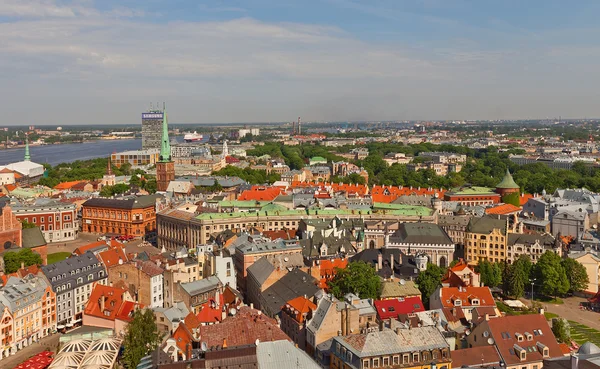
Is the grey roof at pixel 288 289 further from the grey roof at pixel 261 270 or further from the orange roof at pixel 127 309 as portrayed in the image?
the orange roof at pixel 127 309

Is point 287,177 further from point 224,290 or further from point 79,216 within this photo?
point 224,290

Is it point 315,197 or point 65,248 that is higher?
point 315,197

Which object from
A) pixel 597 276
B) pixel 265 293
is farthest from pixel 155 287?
pixel 597 276

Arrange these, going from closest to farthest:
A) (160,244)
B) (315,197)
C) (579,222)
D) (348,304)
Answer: (348,304) < (579,222) < (160,244) < (315,197)

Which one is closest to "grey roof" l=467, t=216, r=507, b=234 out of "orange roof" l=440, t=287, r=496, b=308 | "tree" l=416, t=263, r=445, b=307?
"tree" l=416, t=263, r=445, b=307

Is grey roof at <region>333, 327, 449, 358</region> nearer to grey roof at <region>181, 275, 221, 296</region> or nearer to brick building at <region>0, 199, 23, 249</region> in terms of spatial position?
grey roof at <region>181, 275, 221, 296</region>

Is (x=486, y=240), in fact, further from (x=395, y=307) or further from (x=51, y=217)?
(x=51, y=217)
